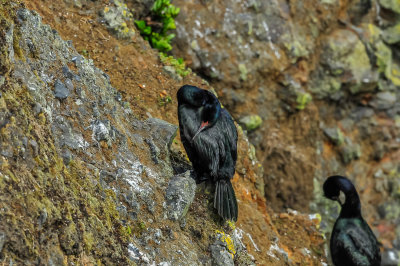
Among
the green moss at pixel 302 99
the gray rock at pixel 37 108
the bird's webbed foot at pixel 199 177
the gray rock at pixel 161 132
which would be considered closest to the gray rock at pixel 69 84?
the gray rock at pixel 37 108

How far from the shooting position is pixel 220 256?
6133mm

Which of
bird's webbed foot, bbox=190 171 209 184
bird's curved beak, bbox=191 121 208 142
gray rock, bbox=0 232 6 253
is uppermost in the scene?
gray rock, bbox=0 232 6 253

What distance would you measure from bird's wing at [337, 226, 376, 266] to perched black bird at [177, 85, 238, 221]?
2729mm

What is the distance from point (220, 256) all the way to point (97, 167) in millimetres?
1761

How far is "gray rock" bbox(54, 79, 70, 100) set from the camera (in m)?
5.89

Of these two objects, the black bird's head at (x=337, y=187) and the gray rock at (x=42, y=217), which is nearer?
the gray rock at (x=42, y=217)

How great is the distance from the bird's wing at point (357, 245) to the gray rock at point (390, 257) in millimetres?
5903

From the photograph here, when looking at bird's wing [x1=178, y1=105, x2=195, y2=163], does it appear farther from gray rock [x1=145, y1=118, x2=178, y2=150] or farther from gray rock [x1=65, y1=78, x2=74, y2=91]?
gray rock [x1=65, y1=78, x2=74, y2=91]

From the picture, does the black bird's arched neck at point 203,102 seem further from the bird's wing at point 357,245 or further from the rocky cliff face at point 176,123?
the bird's wing at point 357,245

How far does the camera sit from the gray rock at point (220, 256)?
6055mm

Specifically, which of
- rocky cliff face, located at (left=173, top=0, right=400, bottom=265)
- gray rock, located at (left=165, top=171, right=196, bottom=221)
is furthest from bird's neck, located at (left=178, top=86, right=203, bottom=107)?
rocky cliff face, located at (left=173, top=0, right=400, bottom=265)

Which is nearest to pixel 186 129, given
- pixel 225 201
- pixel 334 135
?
pixel 225 201

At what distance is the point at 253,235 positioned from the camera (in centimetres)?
788

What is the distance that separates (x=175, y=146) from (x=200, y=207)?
1577 mm
